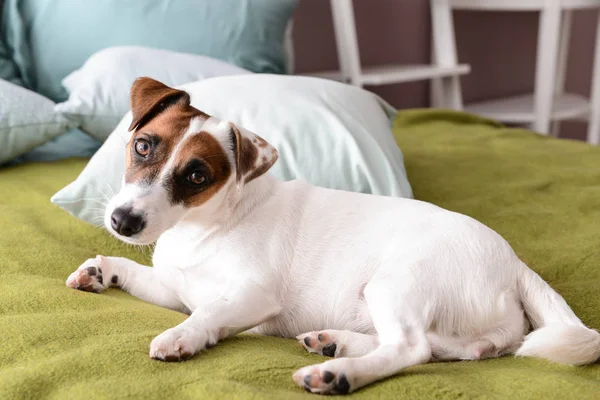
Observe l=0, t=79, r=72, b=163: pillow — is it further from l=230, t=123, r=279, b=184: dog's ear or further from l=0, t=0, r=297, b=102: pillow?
l=230, t=123, r=279, b=184: dog's ear

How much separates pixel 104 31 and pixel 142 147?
1412mm

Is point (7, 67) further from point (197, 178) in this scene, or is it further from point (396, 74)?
point (396, 74)

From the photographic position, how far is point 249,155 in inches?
52.9

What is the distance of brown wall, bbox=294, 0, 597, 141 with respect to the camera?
13.1 ft

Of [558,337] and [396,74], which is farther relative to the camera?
[396,74]

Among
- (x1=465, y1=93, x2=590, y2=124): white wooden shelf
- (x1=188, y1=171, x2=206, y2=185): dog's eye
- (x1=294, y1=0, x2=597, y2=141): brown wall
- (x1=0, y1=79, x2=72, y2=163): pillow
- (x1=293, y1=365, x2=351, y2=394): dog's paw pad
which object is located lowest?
(x1=465, y1=93, x2=590, y2=124): white wooden shelf

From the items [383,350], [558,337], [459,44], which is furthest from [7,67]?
[459,44]

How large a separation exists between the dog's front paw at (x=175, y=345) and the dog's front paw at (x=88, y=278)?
365mm

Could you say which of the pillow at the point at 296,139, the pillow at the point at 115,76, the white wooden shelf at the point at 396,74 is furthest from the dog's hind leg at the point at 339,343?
the white wooden shelf at the point at 396,74

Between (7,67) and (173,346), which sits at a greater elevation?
(7,67)

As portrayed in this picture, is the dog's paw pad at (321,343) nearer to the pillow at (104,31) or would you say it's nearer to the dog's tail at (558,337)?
the dog's tail at (558,337)

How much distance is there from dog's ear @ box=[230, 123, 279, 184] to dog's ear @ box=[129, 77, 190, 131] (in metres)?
0.16

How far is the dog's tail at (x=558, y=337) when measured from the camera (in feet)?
3.78

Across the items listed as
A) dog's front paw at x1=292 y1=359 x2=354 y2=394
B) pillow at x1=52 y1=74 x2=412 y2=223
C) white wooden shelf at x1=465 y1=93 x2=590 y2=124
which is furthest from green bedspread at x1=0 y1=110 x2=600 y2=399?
white wooden shelf at x1=465 y1=93 x2=590 y2=124
